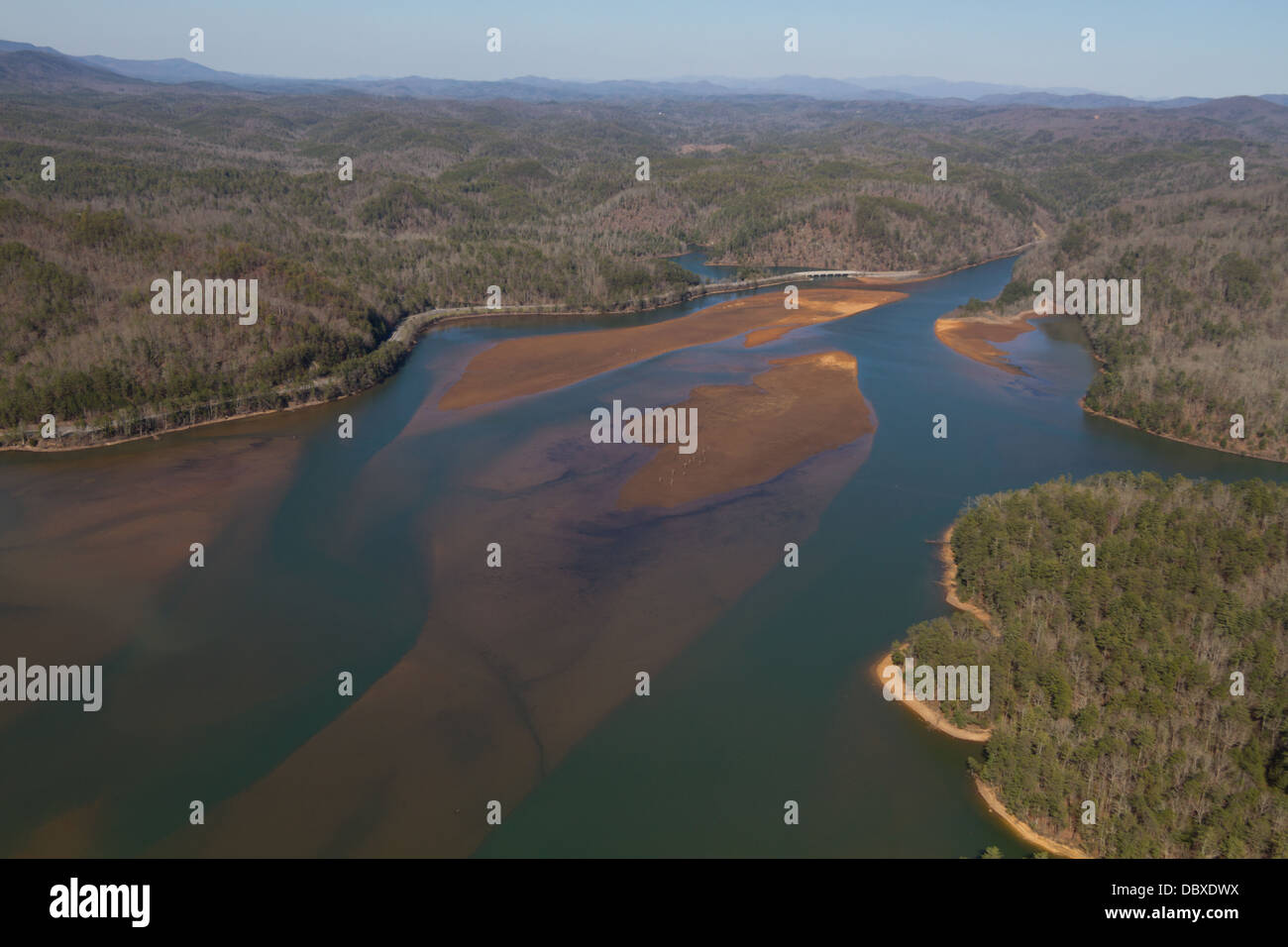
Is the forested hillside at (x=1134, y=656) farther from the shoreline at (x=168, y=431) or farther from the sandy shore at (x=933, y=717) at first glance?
the shoreline at (x=168, y=431)

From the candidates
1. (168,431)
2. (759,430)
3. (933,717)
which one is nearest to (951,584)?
(933,717)

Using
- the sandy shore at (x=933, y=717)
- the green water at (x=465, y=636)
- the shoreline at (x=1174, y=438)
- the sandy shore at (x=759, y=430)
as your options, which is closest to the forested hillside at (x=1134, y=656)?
the sandy shore at (x=933, y=717)

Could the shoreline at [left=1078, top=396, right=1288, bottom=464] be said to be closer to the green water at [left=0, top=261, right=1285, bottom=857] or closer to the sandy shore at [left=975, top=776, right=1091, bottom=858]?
the green water at [left=0, top=261, right=1285, bottom=857]

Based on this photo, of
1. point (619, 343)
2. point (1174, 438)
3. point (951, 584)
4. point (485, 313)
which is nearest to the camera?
point (951, 584)

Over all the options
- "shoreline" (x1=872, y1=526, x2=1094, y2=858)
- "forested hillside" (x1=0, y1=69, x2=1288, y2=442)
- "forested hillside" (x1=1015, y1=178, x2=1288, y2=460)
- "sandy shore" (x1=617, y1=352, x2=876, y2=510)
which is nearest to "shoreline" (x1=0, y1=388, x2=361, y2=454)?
"forested hillside" (x1=0, y1=69, x2=1288, y2=442)

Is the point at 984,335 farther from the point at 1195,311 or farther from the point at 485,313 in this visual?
the point at 485,313

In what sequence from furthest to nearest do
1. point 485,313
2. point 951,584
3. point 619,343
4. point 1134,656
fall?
point 485,313, point 619,343, point 951,584, point 1134,656

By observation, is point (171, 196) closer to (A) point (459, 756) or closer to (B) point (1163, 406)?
(A) point (459, 756)
